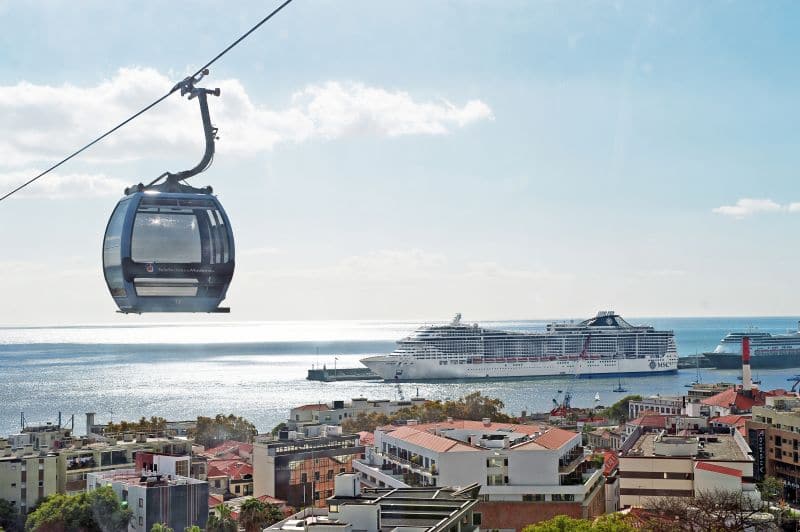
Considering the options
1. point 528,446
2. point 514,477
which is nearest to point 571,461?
point 528,446

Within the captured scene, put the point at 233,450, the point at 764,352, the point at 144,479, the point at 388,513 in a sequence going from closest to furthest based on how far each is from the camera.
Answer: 1. the point at 388,513
2. the point at 144,479
3. the point at 233,450
4. the point at 764,352

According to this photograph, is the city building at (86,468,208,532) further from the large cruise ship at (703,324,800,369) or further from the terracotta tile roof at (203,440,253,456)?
the large cruise ship at (703,324,800,369)

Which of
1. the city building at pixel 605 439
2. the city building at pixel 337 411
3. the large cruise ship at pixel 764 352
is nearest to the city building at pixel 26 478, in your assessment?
the city building at pixel 337 411

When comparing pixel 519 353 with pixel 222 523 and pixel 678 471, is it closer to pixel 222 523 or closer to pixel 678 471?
pixel 678 471

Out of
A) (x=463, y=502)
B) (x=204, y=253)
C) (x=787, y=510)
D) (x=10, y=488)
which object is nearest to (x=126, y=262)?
(x=204, y=253)

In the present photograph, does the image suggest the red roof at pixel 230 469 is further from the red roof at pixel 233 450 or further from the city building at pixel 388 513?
the city building at pixel 388 513

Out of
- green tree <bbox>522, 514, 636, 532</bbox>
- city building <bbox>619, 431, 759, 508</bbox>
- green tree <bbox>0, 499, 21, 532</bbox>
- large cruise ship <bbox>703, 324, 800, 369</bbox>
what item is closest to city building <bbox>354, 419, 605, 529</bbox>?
city building <bbox>619, 431, 759, 508</bbox>

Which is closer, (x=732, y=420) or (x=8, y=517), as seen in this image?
(x=8, y=517)
